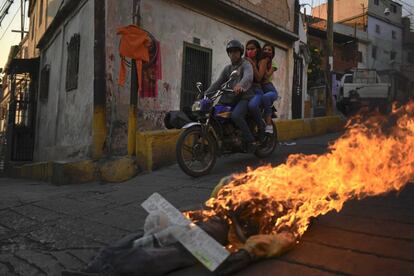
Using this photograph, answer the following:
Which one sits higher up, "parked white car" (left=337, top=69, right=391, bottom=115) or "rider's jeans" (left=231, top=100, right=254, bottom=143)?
"parked white car" (left=337, top=69, right=391, bottom=115)

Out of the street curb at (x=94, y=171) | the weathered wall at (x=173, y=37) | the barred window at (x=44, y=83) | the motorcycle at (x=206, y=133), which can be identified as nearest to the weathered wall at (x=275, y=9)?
the weathered wall at (x=173, y=37)

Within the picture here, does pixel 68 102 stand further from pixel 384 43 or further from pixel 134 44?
pixel 384 43

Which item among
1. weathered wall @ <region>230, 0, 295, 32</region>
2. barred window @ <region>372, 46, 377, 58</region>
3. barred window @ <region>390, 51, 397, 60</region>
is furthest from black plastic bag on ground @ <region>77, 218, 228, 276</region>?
barred window @ <region>390, 51, 397, 60</region>

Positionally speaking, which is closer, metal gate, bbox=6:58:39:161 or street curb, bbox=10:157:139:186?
street curb, bbox=10:157:139:186

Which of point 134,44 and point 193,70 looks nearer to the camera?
point 134,44

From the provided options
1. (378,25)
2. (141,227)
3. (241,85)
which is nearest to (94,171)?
(241,85)

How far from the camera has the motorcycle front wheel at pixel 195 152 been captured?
6000 millimetres

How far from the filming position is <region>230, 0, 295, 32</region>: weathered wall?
42.3 ft

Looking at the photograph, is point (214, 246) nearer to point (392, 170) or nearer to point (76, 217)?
point (392, 170)

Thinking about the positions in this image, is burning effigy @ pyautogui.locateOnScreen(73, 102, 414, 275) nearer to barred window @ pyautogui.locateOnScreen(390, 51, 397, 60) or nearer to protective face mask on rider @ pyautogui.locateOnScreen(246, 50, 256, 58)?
protective face mask on rider @ pyautogui.locateOnScreen(246, 50, 256, 58)

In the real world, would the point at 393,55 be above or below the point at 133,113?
above

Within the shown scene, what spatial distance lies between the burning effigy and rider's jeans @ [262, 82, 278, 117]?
2.81 meters

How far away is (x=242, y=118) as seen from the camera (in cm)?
645

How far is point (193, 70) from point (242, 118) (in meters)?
4.76
